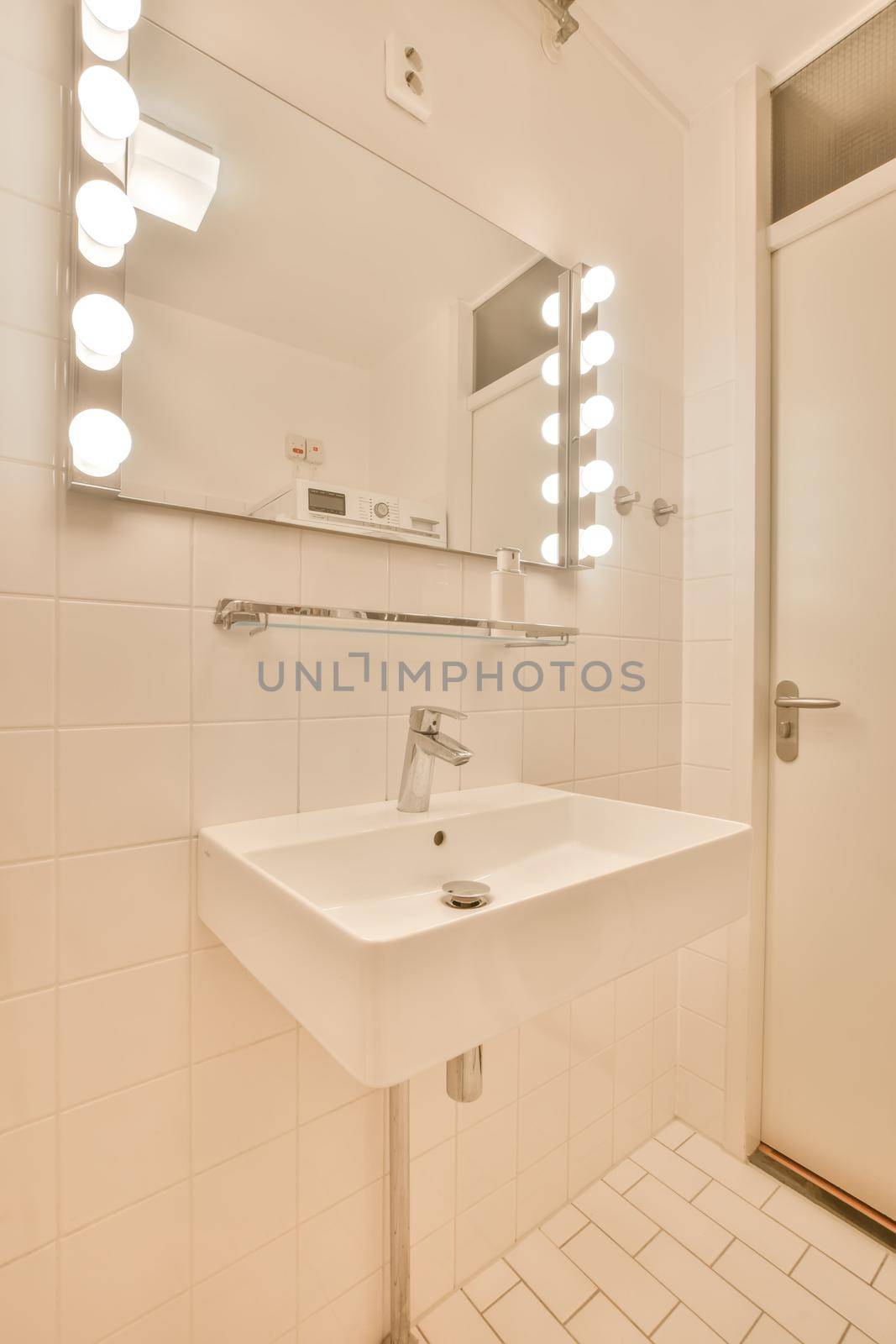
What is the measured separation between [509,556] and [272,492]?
397mm

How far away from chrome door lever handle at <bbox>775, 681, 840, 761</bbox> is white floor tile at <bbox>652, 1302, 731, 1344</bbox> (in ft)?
3.36

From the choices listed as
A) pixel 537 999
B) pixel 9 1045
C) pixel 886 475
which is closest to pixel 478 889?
pixel 537 999

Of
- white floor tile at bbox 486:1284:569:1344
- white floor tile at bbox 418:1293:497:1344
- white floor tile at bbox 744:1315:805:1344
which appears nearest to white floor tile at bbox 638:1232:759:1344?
white floor tile at bbox 744:1315:805:1344

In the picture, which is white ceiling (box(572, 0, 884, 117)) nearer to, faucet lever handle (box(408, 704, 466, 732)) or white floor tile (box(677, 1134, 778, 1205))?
faucet lever handle (box(408, 704, 466, 732))

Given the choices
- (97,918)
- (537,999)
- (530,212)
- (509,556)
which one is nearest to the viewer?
(537,999)

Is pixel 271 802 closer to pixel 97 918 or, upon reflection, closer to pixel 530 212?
pixel 97 918

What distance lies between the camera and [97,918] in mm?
785

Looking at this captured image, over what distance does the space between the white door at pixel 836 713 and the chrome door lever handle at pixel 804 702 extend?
0.02 m

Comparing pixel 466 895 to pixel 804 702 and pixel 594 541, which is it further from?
pixel 804 702

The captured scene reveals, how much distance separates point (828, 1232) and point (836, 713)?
1.01 m

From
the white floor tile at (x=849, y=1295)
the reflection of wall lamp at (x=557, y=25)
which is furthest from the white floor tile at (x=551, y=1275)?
the reflection of wall lamp at (x=557, y=25)

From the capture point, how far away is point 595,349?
1337 millimetres

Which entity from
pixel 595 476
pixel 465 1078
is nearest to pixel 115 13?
pixel 595 476

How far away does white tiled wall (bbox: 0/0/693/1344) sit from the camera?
2.42 ft
